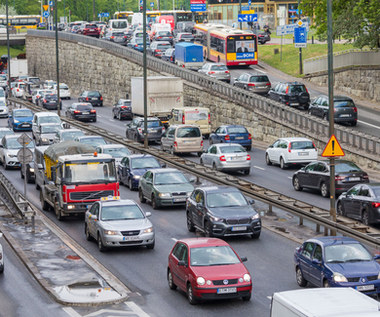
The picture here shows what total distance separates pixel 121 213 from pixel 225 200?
10.8ft

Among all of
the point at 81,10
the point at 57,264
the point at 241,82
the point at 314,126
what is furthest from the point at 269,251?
the point at 81,10

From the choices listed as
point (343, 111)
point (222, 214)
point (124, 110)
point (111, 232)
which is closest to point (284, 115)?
point (343, 111)

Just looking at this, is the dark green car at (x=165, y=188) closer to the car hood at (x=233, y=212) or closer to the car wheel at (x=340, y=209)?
the car hood at (x=233, y=212)

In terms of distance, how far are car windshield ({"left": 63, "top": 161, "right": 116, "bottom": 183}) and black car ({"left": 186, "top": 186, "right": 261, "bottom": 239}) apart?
3.79 m

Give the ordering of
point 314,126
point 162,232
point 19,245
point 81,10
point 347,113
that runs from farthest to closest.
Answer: point 81,10 < point 347,113 < point 314,126 < point 162,232 < point 19,245

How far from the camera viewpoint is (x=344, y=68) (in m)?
63.8

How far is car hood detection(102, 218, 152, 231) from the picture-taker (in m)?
25.2

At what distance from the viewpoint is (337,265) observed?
1948 centimetres

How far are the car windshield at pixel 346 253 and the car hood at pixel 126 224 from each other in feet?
23.0

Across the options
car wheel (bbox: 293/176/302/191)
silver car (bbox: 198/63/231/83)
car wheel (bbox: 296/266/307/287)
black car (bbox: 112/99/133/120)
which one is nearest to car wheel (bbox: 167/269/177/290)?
car wheel (bbox: 296/266/307/287)

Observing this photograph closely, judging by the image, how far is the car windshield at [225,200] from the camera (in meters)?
26.8

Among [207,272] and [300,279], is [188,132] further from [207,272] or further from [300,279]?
[207,272]

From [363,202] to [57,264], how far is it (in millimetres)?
9883

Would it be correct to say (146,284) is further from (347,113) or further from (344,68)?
(344,68)
